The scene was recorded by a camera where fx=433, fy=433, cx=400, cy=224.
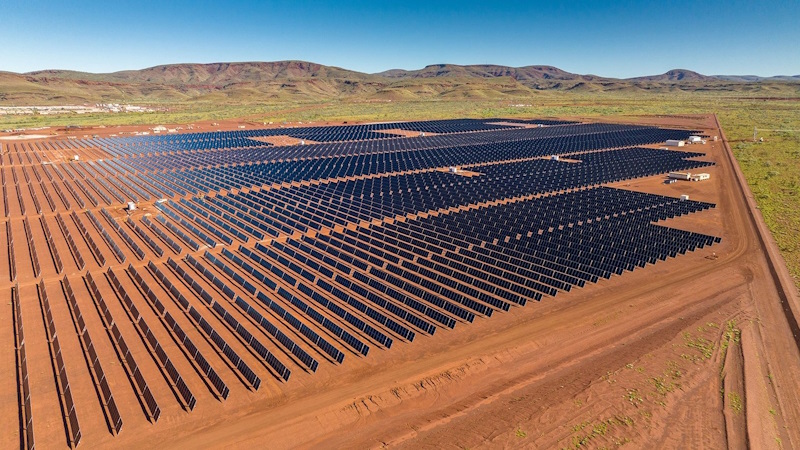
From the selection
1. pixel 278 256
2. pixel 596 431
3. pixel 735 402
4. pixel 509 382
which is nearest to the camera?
pixel 596 431

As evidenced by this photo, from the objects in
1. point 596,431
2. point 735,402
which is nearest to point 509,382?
point 596,431

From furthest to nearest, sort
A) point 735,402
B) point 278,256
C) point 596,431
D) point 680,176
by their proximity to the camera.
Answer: point 680,176, point 278,256, point 735,402, point 596,431

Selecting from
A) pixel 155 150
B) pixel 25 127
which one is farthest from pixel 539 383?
pixel 25 127

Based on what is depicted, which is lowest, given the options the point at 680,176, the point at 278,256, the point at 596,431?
the point at 596,431

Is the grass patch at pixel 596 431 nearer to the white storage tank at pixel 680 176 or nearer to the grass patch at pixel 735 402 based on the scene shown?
the grass patch at pixel 735 402

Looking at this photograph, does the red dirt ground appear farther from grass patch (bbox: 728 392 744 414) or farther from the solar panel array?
the solar panel array

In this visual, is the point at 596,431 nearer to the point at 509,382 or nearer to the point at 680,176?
the point at 509,382

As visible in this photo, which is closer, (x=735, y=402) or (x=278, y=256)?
(x=735, y=402)

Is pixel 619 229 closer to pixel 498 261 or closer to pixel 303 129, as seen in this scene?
pixel 498 261

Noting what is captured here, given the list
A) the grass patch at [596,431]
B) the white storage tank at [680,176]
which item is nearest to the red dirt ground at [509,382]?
the grass patch at [596,431]
